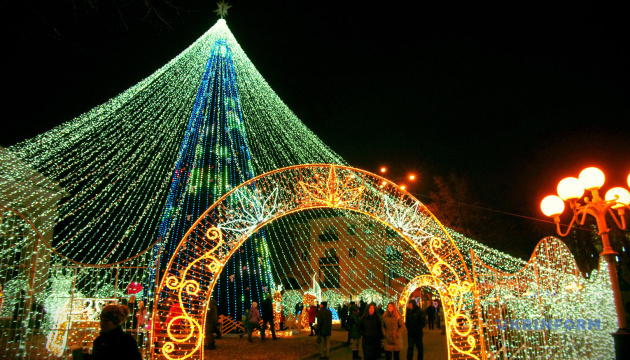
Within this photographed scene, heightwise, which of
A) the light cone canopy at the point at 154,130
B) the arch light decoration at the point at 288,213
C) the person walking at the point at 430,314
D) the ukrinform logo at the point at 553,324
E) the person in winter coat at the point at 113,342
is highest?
the light cone canopy at the point at 154,130

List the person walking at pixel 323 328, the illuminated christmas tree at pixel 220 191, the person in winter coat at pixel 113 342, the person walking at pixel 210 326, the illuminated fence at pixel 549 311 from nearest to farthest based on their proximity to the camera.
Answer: the person in winter coat at pixel 113 342
the illuminated fence at pixel 549 311
the person walking at pixel 323 328
the person walking at pixel 210 326
the illuminated christmas tree at pixel 220 191

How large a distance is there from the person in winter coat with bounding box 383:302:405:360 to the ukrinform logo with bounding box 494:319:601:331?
5.82 feet

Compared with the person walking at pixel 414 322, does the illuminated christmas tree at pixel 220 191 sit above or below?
above

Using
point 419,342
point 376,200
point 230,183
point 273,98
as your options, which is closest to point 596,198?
point 376,200

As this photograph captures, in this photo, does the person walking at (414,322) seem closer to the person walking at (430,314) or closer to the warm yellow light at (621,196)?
the warm yellow light at (621,196)

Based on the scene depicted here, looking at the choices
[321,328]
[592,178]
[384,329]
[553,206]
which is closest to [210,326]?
[321,328]

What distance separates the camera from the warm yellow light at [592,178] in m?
6.34

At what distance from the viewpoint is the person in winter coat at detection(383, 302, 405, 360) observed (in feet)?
23.7

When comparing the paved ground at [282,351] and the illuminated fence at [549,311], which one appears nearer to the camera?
the illuminated fence at [549,311]

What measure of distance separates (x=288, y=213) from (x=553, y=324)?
515 cm

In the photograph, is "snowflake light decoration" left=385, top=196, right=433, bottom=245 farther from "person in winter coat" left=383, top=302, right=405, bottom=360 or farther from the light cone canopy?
the light cone canopy

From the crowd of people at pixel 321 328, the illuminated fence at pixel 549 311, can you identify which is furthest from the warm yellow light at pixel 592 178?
the crowd of people at pixel 321 328

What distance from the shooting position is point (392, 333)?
23.8 ft

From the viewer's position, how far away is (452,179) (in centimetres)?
2194
